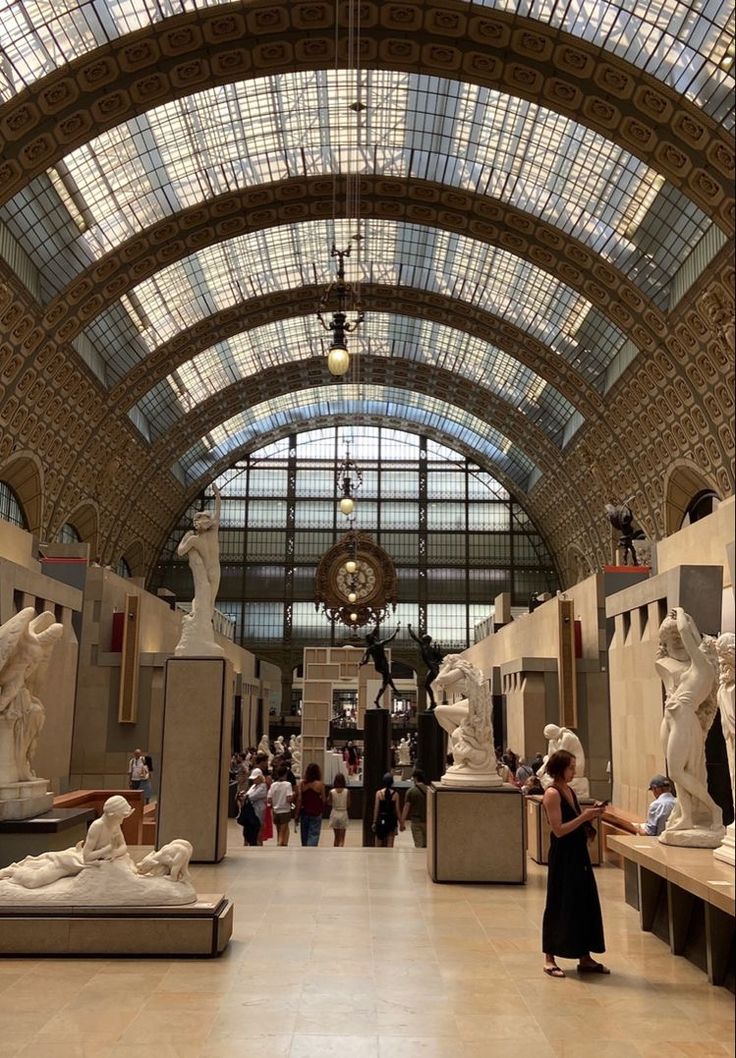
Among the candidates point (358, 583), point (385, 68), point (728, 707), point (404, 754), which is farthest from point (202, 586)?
point (358, 583)

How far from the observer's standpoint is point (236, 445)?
4847 cm

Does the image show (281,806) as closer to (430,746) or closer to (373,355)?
(430,746)

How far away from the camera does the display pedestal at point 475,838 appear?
11.0 m

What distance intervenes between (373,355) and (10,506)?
1814cm

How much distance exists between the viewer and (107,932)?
7.38m

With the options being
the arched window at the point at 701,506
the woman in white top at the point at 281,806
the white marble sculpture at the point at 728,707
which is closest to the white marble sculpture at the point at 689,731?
the white marble sculpture at the point at 728,707

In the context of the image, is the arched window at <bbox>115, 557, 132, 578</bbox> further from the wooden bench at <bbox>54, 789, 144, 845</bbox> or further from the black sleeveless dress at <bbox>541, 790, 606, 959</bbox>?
the black sleeveless dress at <bbox>541, 790, 606, 959</bbox>

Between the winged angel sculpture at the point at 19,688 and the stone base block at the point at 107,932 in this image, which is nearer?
the stone base block at the point at 107,932

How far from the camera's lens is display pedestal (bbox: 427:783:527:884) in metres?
11.0

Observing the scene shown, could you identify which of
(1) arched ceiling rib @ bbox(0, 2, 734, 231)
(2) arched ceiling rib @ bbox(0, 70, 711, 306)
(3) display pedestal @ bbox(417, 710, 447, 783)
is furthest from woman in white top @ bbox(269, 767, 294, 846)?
(2) arched ceiling rib @ bbox(0, 70, 711, 306)

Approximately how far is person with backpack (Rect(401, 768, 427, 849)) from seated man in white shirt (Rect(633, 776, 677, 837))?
6.99 m

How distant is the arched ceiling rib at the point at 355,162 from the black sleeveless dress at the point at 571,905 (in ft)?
65.2

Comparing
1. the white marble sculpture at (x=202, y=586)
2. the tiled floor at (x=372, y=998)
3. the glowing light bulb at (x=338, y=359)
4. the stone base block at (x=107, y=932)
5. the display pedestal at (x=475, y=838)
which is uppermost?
the glowing light bulb at (x=338, y=359)

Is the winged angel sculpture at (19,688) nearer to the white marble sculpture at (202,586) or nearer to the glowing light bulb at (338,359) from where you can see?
the white marble sculpture at (202,586)
